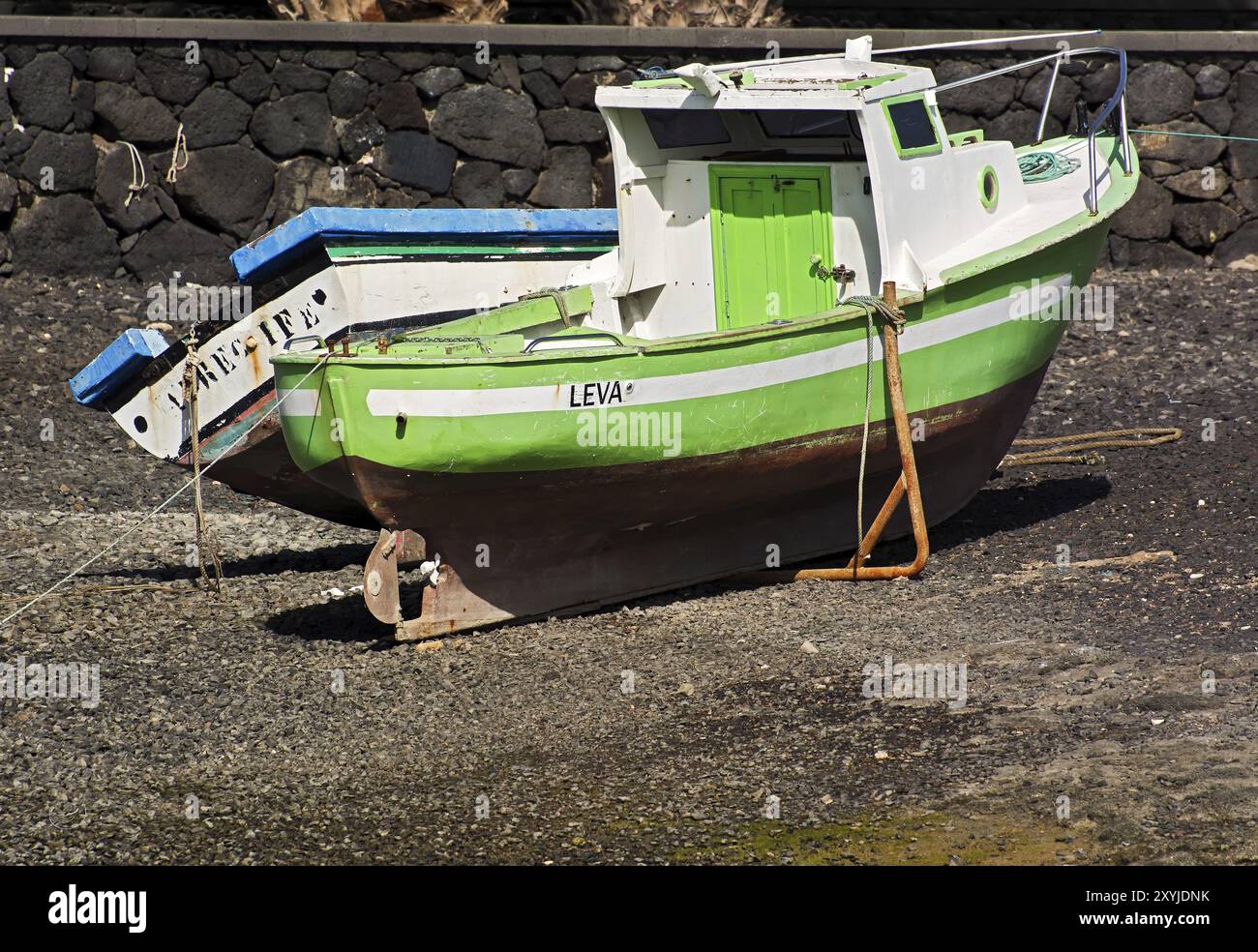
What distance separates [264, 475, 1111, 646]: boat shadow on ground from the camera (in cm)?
772

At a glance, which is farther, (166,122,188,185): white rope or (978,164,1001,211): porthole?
(166,122,188,185): white rope

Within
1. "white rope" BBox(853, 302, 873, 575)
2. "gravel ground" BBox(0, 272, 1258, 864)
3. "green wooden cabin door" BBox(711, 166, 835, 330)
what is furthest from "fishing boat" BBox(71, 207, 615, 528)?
"white rope" BBox(853, 302, 873, 575)

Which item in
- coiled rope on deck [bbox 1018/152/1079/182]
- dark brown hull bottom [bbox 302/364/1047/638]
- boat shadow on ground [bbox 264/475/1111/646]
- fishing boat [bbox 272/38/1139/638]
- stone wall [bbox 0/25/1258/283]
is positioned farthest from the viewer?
stone wall [bbox 0/25/1258/283]

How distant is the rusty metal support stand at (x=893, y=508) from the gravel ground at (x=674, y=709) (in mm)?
132

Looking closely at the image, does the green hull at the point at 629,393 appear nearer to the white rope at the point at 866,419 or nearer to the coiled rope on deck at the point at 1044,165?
the white rope at the point at 866,419

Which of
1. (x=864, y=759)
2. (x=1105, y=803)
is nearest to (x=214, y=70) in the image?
(x=864, y=759)

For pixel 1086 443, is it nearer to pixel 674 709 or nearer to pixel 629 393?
pixel 629 393

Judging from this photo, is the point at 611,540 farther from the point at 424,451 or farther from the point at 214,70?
the point at 214,70

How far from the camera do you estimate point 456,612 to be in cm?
742

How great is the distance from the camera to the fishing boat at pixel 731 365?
6.99 m

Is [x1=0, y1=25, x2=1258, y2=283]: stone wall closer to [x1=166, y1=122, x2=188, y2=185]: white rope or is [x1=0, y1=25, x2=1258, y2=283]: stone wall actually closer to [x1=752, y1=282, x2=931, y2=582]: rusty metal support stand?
[x1=166, y1=122, x2=188, y2=185]: white rope

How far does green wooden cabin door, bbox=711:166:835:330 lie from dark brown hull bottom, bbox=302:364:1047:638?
0.85 m

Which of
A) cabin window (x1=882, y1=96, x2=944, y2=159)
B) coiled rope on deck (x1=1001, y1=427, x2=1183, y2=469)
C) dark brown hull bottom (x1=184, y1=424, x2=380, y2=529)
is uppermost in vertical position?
cabin window (x1=882, y1=96, x2=944, y2=159)

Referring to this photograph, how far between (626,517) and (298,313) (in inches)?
86.9
